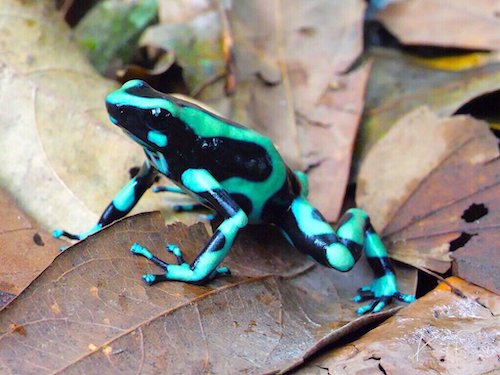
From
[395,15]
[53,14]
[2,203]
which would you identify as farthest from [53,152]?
[395,15]

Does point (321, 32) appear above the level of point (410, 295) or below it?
above

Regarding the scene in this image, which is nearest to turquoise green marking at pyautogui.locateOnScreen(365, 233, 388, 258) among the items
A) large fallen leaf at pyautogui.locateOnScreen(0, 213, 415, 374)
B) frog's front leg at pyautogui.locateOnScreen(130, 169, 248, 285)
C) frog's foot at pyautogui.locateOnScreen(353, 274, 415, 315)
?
frog's foot at pyautogui.locateOnScreen(353, 274, 415, 315)

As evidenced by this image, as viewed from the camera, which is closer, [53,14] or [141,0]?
[53,14]

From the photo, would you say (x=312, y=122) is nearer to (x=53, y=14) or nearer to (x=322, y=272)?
(x=322, y=272)

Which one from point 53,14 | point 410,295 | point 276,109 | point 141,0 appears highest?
point 53,14

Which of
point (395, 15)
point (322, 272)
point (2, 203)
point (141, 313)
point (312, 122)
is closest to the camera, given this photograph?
point (141, 313)

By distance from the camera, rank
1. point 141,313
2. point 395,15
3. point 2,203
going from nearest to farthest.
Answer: point 141,313
point 2,203
point 395,15

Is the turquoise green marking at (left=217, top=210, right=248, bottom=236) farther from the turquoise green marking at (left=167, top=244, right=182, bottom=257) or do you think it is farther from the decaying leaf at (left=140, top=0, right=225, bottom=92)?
the decaying leaf at (left=140, top=0, right=225, bottom=92)

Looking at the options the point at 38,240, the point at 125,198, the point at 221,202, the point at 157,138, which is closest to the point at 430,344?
the point at 221,202

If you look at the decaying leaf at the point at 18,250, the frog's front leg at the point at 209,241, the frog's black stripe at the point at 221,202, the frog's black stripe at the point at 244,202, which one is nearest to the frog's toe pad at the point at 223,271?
the frog's front leg at the point at 209,241
